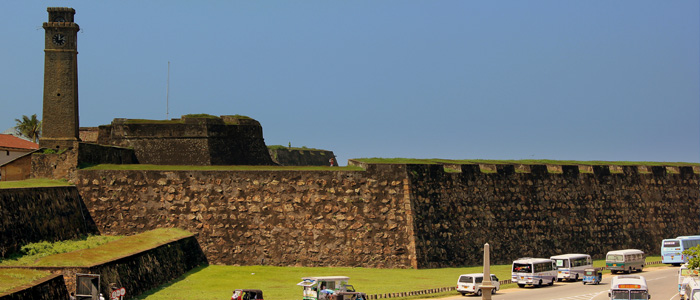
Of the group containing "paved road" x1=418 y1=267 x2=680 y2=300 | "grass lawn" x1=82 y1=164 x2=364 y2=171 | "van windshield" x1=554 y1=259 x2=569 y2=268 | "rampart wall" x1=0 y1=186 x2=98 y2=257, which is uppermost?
"grass lawn" x1=82 y1=164 x2=364 y2=171

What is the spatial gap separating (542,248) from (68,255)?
76.3ft

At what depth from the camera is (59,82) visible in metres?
47.5

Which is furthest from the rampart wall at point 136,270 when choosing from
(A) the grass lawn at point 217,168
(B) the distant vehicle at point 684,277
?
(B) the distant vehicle at point 684,277

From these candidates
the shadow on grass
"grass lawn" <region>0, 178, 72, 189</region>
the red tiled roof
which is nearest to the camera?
the shadow on grass

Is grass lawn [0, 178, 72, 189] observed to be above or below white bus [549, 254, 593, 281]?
above

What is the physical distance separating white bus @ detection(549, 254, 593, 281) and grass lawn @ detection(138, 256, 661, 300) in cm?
228

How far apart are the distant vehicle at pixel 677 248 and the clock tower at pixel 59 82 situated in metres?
31.3

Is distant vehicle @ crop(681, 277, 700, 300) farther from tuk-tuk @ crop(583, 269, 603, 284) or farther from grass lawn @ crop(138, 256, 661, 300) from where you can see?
grass lawn @ crop(138, 256, 661, 300)

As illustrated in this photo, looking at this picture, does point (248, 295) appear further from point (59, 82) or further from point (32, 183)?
point (59, 82)

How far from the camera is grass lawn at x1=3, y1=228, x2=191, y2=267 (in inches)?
1174

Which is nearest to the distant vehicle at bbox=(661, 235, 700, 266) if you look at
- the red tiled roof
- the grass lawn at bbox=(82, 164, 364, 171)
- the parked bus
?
the parked bus

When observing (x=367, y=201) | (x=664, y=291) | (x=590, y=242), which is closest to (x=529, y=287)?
(x=664, y=291)

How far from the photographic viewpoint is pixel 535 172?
44812 mm

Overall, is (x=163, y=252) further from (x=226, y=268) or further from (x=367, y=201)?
(x=367, y=201)
